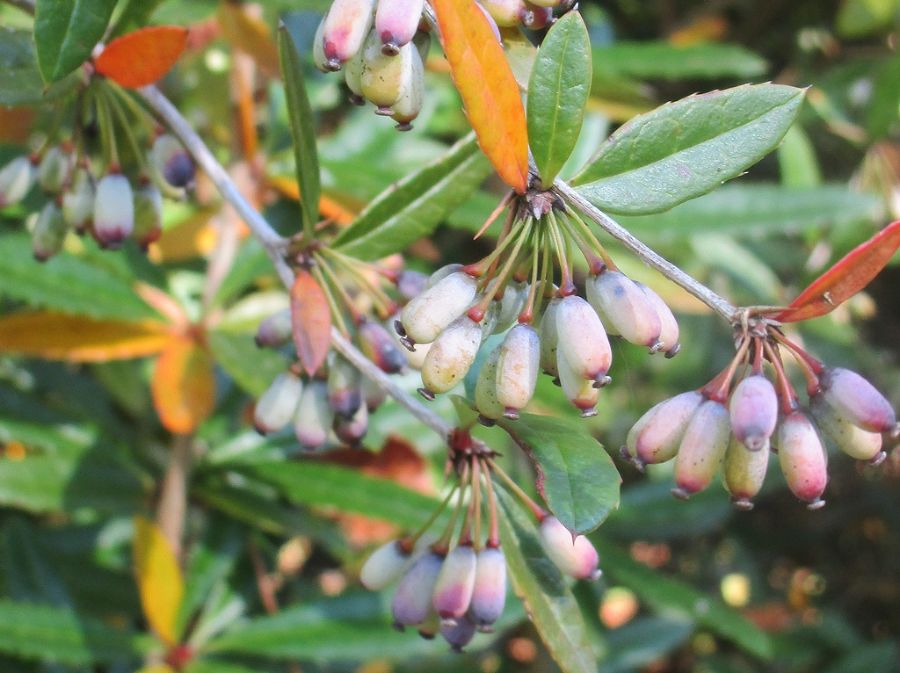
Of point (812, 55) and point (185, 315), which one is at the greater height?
A: point (812, 55)

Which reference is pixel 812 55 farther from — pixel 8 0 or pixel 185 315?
pixel 8 0

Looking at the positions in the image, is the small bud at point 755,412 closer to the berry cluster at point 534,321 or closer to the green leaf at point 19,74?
the berry cluster at point 534,321

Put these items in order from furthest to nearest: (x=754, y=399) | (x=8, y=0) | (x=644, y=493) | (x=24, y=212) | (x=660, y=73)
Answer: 1. (x=644, y=493)
2. (x=660, y=73)
3. (x=24, y=212)
4. (x=8, y=0)
5. (x=754, y=399)

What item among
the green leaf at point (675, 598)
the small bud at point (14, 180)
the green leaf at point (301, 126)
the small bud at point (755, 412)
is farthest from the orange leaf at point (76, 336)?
the small bud at point (755, 412)

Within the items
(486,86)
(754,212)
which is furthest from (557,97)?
(754,212)

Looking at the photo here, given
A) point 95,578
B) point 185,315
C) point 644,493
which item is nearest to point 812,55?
point 644,493

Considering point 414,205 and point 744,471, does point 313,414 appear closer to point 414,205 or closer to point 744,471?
point 414,205

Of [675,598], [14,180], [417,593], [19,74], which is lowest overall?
[675,598]
